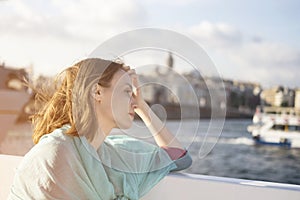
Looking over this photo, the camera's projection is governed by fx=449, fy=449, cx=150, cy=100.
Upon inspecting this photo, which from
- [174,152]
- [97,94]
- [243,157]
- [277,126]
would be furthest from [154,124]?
[243,157]

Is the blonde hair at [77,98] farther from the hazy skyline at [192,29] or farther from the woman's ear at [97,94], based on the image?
the hazy skyline at [192,29]

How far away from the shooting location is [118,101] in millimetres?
1122

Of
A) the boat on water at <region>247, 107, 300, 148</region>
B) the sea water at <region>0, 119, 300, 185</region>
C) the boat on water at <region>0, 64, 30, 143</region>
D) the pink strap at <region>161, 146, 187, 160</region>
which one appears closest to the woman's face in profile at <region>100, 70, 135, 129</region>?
the pink strap at <region>161, 146, 187, 160</region>

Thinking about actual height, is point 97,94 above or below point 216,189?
above

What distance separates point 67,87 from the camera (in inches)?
45.4

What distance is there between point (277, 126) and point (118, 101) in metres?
8.32

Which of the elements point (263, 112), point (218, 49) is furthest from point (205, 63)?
point (218, 49)

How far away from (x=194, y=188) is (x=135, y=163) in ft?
0.81

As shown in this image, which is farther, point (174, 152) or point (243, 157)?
point (243, 157)

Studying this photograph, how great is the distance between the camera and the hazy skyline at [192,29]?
362 inches

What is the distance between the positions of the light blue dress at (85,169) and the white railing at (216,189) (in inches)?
5.3

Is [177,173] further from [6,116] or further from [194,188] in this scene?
[6,116]

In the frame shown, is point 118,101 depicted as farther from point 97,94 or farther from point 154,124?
point 154,124

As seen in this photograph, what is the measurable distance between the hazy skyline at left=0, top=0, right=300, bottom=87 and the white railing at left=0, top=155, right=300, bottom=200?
7385 millimetres
